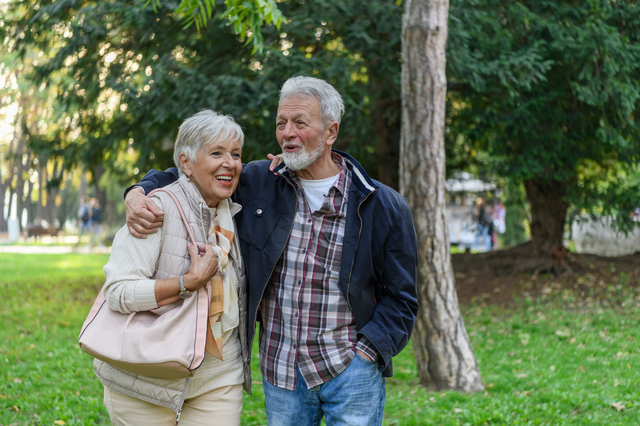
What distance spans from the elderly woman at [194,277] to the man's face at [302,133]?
0.24m

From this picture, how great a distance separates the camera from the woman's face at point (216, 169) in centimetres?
266

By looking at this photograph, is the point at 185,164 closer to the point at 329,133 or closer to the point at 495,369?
the point at 329,133

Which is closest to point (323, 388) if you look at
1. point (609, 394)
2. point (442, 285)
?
point (442, 285)

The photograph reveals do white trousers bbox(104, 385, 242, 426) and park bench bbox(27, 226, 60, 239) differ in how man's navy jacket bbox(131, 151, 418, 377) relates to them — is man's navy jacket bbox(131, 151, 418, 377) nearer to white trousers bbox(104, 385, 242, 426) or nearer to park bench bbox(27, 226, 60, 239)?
white trousers bbox(104, 385, 242, 426)

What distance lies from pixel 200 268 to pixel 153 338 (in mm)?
336

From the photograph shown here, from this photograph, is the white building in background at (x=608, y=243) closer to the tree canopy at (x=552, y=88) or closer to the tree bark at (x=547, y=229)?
the tree bark at (x=547, y=229)

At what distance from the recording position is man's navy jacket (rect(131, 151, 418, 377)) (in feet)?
8.95

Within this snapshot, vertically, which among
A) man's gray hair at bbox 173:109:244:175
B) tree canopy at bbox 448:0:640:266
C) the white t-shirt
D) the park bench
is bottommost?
the park bench

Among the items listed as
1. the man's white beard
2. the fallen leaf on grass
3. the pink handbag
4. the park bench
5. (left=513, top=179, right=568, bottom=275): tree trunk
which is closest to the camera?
the pink handbag

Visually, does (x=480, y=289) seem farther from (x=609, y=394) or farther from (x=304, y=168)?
(x=304, y=168)

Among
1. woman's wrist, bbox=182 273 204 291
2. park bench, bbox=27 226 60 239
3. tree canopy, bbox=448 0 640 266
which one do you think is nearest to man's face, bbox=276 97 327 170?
woman's wrist, bbox=182 273 204 291

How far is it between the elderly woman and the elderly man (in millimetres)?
146

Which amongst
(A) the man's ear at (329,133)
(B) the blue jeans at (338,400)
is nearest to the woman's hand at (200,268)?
(B) the blue jeans at (338,400)

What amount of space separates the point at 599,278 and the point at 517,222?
28.1ft
